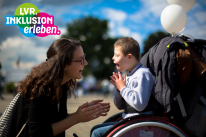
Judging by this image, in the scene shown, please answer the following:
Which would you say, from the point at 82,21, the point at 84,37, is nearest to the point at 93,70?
the point at 84,37

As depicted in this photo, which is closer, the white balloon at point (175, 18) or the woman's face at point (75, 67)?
the woman's face at point (75, 67)

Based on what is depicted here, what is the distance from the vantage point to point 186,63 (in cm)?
196

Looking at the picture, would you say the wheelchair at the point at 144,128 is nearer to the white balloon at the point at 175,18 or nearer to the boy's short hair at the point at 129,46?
the boy's short hair at the point at 129,46

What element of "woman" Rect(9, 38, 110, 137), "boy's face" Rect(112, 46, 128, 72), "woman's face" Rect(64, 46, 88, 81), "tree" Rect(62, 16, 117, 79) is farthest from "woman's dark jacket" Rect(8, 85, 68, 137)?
"tree" Rect(62, 16, 117, 79)

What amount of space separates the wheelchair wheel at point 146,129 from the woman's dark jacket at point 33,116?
2.17 ft

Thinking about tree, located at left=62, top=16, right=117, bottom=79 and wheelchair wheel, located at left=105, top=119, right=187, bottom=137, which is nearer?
wheelchair wheel, located at left=105, top=119, right=187, bottom=137

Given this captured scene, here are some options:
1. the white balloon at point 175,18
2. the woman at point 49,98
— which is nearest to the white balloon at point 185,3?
the white balloon at point 175,18

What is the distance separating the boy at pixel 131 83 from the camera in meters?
1.92

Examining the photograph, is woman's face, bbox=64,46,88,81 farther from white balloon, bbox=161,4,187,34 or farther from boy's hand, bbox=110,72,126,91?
white balloon, bbox=161,4,187,34

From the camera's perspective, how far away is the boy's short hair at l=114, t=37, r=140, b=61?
2211mm

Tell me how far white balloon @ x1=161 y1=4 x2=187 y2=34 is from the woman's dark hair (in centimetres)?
155

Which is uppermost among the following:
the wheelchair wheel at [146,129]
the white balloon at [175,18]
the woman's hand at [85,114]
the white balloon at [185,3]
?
the white balloon at [185,3]

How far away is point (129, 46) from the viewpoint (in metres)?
2.21

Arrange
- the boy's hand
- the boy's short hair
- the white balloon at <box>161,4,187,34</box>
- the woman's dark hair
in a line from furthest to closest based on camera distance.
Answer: the white balloon at <box>161,4,187,34</box>
the boy's short hair
the boy's hand
the woman's dark hair
